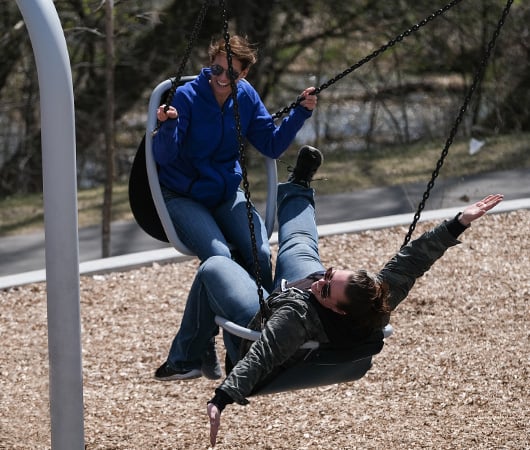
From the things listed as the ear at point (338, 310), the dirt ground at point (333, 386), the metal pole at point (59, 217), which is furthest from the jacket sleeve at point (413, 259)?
the metal pole at point (59, 217)

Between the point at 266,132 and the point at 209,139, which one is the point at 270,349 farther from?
the point at 266,132

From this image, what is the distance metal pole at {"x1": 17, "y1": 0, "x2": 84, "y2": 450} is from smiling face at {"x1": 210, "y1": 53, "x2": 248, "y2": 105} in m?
0.60

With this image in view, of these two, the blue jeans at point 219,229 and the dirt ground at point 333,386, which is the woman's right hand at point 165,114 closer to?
the blue jeans at point 219,229

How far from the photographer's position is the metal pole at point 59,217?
3.50 m

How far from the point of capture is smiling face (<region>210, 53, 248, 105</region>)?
3908mm

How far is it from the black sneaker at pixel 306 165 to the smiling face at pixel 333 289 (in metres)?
0.79

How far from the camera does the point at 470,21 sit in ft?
38.9

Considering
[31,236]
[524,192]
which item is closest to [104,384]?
[31,236]

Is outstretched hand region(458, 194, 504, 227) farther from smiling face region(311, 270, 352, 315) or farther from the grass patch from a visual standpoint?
the grass patch

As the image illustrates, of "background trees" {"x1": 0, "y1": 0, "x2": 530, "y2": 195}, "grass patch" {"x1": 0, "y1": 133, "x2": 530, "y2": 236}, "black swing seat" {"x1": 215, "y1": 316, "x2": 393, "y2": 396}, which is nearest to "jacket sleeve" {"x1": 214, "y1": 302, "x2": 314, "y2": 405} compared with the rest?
"black swing seat" {"x1": 215, "y1": 316, "x2": 393, "y2": 396}

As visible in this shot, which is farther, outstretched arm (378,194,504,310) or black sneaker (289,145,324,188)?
black sneaker (289,145,324,188)

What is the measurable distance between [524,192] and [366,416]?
4.45m

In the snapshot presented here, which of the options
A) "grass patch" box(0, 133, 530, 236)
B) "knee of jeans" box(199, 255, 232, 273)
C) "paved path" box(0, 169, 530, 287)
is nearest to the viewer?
"knee of jeans" box(199, 255, 232, 273)

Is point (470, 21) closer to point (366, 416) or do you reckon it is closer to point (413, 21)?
point (413, 21)
